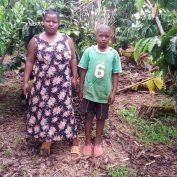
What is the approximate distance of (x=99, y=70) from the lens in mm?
→ 3746

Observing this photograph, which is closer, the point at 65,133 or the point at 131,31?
the point at 65,133

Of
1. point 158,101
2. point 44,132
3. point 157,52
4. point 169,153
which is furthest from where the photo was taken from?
point 158,101

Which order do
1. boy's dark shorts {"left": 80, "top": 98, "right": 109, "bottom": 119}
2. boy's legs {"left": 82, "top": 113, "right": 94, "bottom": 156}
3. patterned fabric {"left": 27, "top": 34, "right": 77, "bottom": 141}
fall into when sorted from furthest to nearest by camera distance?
boy's legs {"left": 82, "top": 113, "right": 94, "bottom": 156}, boy's dark shorts {"left": 80, "top": 98, "right": 109, "bottom": 119}, patterned fabric {"left": 27, "top": 34, "right": 77, "bottom": 141}

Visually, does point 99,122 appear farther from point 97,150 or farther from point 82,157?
point 82,157

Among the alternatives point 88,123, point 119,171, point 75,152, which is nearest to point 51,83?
point 88,123

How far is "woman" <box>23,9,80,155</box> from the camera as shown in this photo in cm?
371

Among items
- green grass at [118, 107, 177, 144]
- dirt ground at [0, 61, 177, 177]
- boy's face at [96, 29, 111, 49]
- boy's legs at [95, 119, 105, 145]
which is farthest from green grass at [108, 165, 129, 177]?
boy's face at [96, 29, 111, 49]

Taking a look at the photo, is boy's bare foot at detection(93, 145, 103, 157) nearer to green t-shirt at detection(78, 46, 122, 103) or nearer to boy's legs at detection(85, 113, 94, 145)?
boy's legs at detection(85, 113, 94, 145)

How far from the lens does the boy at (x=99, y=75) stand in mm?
3734

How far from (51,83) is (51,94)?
119 mm

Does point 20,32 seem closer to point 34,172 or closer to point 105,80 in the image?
point 105,80

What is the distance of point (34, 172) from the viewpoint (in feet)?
12.2

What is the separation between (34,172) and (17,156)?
397mm

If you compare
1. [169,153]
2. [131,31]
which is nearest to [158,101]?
[169,153]
